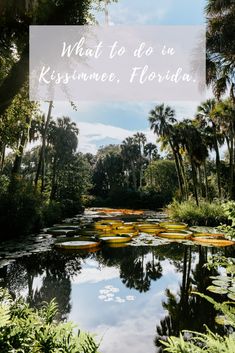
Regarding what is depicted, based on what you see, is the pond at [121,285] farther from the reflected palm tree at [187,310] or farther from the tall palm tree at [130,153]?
the tall palm tree at [130,153]

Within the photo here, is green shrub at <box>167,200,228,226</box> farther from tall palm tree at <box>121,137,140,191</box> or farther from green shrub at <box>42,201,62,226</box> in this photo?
tall palm tree at <box>121,137,140,191</box>

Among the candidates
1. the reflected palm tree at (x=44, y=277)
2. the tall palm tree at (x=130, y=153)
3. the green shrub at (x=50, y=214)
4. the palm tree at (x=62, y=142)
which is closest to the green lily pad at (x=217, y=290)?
the reflected palm tree at (x=44, y=277)

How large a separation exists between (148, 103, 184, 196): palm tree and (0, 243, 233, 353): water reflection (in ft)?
57.0

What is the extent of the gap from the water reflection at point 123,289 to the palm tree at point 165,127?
17.4 metres

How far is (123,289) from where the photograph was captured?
25.6 ft

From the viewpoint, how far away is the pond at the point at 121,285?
5.52 metres

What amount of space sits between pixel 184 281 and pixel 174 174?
42.7m

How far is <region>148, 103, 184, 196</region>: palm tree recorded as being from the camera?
2903cm

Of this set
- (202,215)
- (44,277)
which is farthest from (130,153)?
(44,277)

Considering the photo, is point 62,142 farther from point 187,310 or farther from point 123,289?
point 187,310

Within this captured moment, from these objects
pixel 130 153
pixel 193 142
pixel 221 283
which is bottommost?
pixel 221 283

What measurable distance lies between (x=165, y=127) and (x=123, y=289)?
23.6 metres

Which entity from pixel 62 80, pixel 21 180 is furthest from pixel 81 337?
pixel 21 180

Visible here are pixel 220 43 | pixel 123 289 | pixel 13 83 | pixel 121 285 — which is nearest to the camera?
pixel 13 83
